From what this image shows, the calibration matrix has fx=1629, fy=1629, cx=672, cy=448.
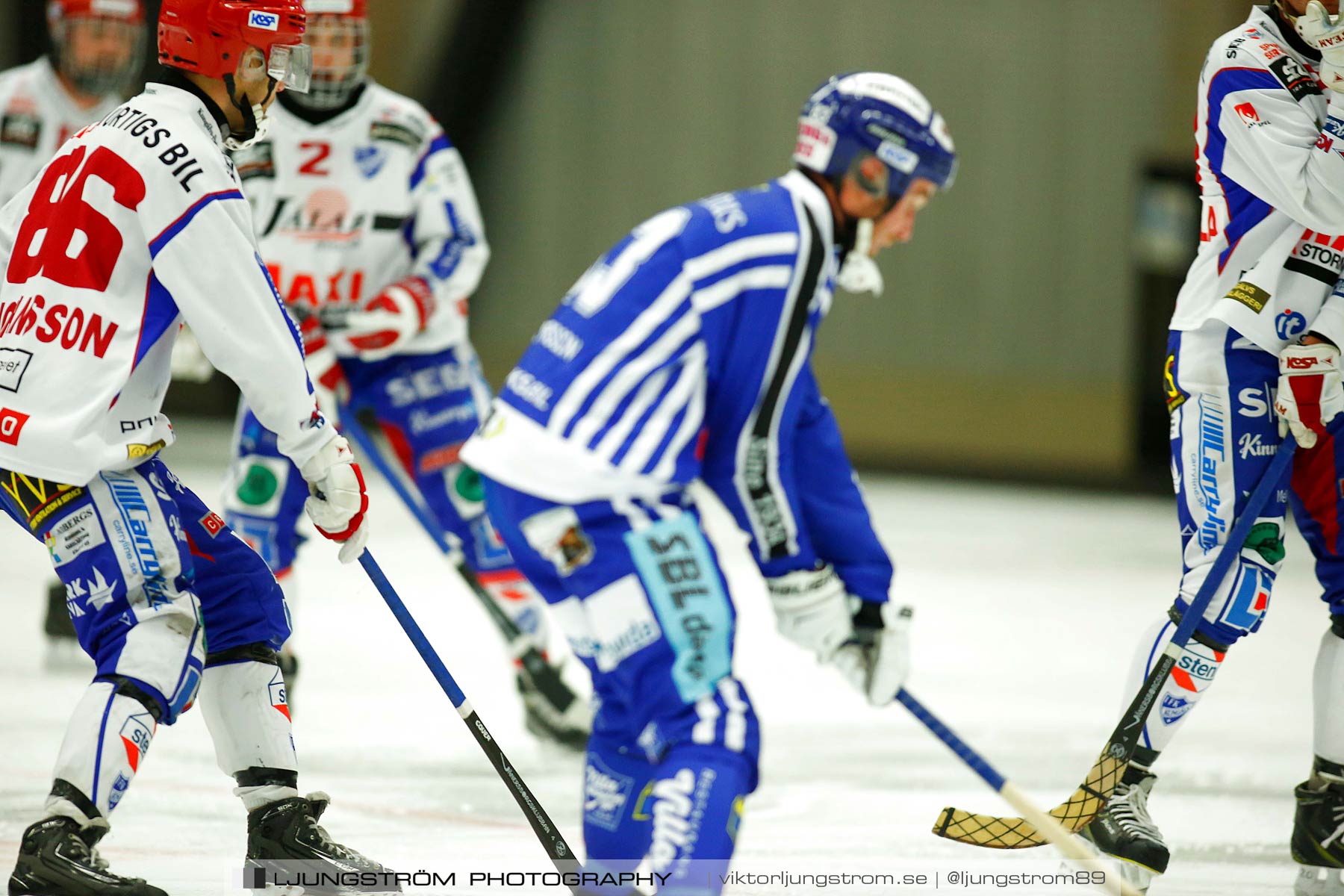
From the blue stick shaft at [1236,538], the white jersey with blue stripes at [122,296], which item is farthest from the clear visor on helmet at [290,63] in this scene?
the blue stick shaft at [1236,538]

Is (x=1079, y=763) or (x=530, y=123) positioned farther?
(x=530, y=123)

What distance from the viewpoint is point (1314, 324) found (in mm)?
2896

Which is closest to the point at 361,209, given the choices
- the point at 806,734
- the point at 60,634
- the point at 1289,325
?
the point at 60,634

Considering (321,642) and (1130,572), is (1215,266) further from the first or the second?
(1130,572)

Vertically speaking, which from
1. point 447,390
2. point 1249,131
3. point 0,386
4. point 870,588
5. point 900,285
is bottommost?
point 900,285

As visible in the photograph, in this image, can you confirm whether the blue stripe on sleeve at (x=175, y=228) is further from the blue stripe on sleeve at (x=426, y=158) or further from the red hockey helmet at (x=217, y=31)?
the blue stripe on sleeve at (x=426, y=158)

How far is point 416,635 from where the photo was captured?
2768mm

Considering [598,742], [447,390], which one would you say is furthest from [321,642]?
[598,742]

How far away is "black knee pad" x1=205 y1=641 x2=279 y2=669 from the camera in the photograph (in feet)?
8.93

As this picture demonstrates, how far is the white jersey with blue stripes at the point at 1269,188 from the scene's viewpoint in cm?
284

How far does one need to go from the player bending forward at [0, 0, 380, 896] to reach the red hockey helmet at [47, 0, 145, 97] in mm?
2864

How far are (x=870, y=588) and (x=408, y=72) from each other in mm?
9902

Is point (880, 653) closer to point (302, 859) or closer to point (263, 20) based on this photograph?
point (302, 859)

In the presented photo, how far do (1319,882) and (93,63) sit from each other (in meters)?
4.34
